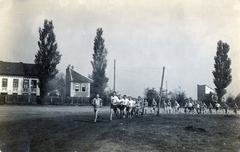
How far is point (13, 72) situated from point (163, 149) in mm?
27049

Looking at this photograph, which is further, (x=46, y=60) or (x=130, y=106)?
(x=46, y=60)

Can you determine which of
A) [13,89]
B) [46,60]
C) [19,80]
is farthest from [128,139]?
[19,80]

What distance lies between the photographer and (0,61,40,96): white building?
91.7ft

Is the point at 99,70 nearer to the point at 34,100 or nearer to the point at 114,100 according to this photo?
the point at 34,100

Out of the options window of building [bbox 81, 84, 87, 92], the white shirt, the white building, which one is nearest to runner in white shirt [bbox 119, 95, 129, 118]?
the white shirt

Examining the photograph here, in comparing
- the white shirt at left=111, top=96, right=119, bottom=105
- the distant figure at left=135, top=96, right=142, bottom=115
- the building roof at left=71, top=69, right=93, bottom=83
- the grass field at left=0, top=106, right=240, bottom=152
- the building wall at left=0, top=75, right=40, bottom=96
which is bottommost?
the grass field at left=0, top=106, right=240, bottom=152

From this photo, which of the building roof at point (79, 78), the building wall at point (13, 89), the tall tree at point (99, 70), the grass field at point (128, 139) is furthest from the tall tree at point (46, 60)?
the grass field at point (128, 139)

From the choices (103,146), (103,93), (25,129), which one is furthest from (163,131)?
(103,93)

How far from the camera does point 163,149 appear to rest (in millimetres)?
5449

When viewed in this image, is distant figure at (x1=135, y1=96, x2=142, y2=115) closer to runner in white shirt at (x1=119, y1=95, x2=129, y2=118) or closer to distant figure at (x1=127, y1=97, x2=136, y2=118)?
distant figure at (x1=127, y1=97, x2=136, y2=118)

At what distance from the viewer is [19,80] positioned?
29.2 meters

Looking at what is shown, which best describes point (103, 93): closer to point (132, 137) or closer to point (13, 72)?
point (13, 72)

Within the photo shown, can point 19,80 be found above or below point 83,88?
above

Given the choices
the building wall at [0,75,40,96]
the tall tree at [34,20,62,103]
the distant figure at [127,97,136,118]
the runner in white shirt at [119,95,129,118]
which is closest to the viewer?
the runner in white shirt at [119,95,129,118]
